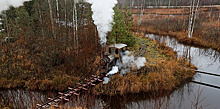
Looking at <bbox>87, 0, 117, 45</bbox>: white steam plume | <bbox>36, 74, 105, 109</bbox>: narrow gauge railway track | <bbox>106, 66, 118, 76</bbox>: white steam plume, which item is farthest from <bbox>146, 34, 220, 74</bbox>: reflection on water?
<bbox>36, 74, 105, 109</bbox>: narrow gauge railway track

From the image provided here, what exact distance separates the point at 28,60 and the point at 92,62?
538 centimetres

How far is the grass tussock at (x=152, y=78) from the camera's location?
11.1 metres

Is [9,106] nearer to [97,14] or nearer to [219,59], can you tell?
[97,14]

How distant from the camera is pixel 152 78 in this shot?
11.9 m

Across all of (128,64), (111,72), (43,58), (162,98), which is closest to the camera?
(162,98)

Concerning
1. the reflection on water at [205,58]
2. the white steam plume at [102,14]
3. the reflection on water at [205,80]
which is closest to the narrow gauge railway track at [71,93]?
the white steam plume at [102,14]

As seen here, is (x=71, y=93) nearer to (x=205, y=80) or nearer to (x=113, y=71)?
(x=113, y=71)

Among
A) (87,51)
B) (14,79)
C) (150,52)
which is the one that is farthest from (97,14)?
(14,79)

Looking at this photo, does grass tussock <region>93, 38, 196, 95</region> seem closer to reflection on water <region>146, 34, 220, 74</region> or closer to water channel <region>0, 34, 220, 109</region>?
water channel <region>0, 34, 220, 109</region>

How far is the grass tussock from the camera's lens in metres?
11.1

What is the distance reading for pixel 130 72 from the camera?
40.8ft

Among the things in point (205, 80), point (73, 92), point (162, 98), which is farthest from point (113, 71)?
point (205, 80)

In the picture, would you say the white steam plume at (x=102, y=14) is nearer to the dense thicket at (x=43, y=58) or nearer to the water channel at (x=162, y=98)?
the dense thicket at (x=43, y=58)

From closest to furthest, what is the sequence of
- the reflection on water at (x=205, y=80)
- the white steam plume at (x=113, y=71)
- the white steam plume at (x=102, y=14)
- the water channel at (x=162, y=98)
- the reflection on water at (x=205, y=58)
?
the water channel at (x=162, y=98) < the reflection on water at (x=205, y=80) < the white steam plume at (x=113, y=71) < the white steam plume at (x=102, y=14) < the reflection on water at (x=205, y=58)
